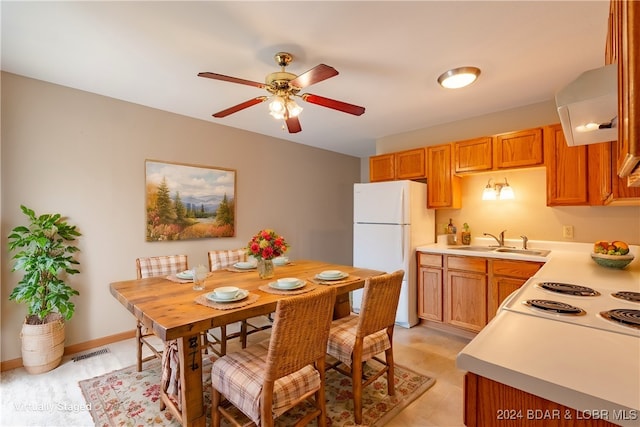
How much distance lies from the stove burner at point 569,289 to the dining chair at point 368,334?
790 mm

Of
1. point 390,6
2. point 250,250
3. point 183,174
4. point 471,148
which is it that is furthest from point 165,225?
point 471,148

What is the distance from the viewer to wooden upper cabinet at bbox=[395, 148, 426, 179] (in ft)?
12.1

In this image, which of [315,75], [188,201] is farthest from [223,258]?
[315,75]

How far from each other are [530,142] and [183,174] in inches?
144

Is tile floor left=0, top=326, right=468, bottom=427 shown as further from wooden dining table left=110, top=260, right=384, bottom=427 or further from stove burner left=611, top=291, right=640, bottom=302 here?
stove burner left=611, top=291, right=640, bottom=302

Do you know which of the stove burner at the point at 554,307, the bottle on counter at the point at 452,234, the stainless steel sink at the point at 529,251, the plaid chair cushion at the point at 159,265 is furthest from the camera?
the bottle on counter at the point at 452,234

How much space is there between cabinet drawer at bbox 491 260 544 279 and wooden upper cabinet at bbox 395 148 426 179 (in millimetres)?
1335

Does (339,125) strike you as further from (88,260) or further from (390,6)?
(88,260)

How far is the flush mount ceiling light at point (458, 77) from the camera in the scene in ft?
7.67

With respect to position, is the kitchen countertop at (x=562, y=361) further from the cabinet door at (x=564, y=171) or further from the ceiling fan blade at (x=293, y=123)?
the cabinet door at (x=564, y=171)

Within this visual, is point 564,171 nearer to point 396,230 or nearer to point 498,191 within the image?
point 498,191

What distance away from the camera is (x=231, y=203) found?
385 centimetres

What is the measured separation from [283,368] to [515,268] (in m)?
2.40

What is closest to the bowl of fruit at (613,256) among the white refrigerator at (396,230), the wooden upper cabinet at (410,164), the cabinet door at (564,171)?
the cabinet door at (564,171)
